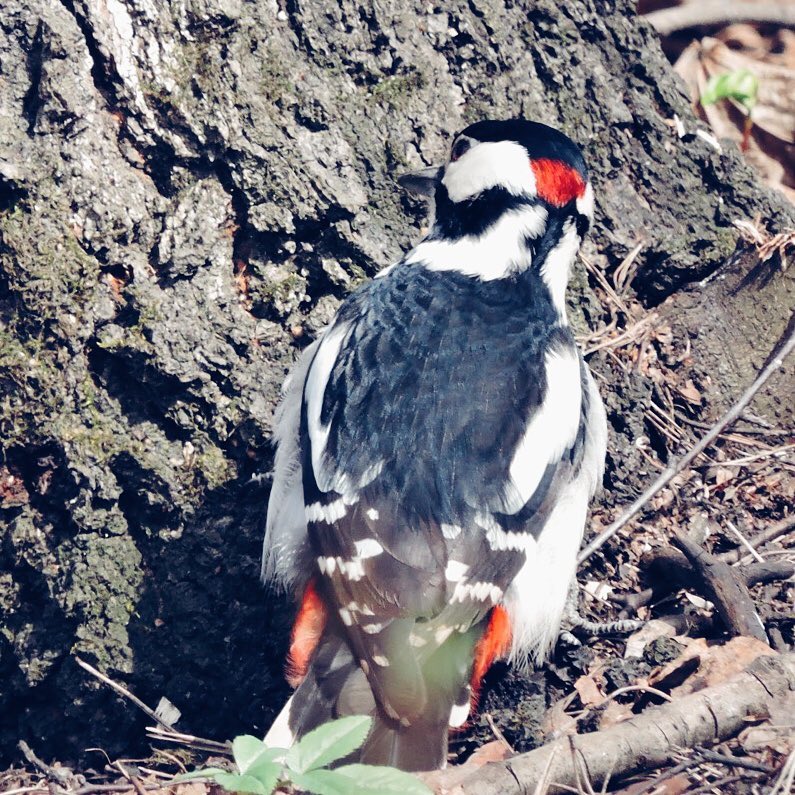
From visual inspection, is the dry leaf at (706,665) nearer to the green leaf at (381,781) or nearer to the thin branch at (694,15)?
the green leaf at (381,781)

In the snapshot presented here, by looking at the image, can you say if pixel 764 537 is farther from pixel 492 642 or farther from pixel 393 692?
pixel 393 692

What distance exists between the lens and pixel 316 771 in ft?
6.46

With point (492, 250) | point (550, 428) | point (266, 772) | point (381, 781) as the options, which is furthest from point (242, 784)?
point (492, 250)

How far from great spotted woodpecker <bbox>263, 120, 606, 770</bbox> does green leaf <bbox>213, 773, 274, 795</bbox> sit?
1.88ft

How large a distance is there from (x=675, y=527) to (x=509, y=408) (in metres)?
0.99

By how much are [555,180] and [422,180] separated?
0.44 metres

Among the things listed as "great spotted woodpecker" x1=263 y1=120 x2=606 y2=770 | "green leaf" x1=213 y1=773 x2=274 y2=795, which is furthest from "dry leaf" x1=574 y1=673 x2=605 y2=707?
"green leaf" x1=213 y1=773 x2=274 y2=795

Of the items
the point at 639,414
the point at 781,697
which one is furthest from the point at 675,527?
the point at 781,697

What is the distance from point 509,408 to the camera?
2.79 m

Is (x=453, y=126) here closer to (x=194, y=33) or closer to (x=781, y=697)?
(x=194, y=33)

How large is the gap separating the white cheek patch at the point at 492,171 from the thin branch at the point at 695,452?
3.38 ft

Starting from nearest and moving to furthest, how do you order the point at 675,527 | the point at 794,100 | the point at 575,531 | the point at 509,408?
the point at 509,408 → the point at 575,531 → the point at 675,527 → the point at 794,100

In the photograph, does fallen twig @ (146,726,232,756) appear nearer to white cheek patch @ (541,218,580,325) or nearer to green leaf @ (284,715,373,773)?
green leaf @ (284,715,373,773)

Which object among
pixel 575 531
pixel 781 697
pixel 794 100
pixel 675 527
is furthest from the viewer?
pixel 794 100
